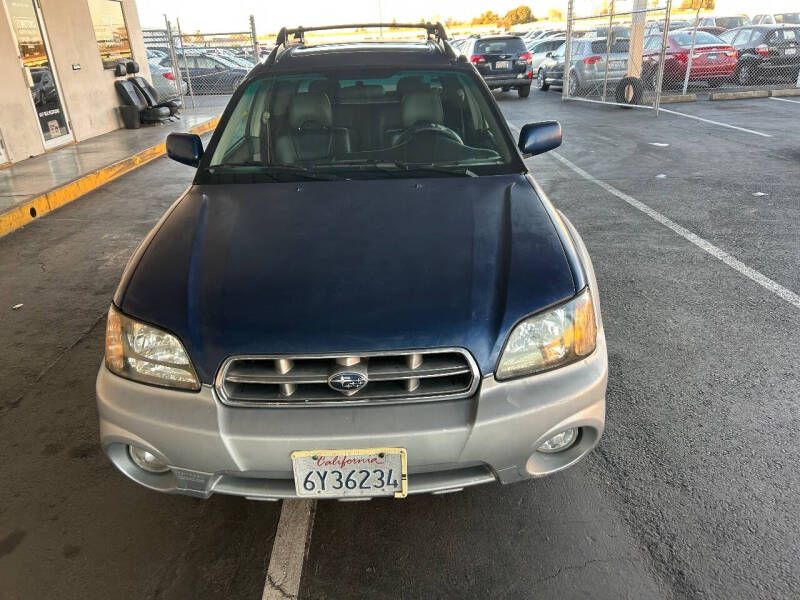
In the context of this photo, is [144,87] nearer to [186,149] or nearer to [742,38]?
[186,149]

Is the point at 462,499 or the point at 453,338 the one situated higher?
the point at 453,338

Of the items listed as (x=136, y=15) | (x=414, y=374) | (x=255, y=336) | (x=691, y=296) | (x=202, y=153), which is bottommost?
(x=691, y=296)

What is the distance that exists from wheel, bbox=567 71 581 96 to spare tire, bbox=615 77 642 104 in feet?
6.27

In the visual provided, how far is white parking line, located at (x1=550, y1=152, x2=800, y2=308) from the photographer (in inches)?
166

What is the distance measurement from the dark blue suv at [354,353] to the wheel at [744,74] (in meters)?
17.5

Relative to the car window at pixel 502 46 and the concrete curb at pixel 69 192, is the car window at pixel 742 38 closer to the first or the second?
the car window at pixel 502 46

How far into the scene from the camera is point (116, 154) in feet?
32.0

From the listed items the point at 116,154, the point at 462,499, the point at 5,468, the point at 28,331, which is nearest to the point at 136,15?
the point at 116,154

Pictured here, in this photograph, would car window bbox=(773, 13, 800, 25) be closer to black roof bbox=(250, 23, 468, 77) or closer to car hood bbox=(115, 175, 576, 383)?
black roof bbox=(250, 23, 468, 77)

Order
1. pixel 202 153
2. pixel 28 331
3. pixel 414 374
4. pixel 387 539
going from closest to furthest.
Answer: pixel 414 374, pixel 387 539, pixel 202 153, pixel 28 331

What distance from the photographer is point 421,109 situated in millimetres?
3402

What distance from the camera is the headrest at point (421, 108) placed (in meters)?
3.39

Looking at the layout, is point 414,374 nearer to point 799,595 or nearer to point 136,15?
point 799,595

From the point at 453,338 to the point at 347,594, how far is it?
95 centimetres
